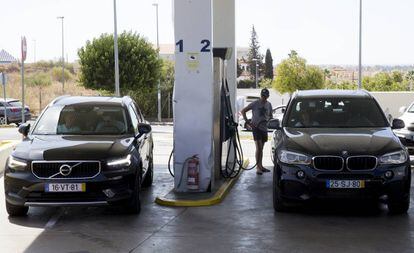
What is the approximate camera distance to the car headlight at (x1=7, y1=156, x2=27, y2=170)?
25.4 feet

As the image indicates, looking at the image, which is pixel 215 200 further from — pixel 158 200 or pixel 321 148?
pixel 321 148

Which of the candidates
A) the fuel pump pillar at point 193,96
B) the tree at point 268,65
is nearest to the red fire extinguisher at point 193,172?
the fuel pump pillar at point 193,96

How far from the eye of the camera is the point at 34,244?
269 inches

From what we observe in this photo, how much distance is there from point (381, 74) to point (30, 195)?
55.7 meters

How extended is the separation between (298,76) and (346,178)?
44.5 m

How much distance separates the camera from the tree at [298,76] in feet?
168

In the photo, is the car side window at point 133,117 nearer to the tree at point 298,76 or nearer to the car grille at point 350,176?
the car grille at point 350,176

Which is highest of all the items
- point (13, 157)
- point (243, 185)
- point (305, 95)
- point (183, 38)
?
point (183, 38)

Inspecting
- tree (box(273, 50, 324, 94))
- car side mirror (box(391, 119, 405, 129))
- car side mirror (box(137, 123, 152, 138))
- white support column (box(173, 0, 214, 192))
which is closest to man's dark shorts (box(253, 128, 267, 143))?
white support column (box(173, 0, 214, 192))

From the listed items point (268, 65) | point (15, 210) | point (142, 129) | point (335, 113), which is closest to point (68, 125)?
point (142, 129)

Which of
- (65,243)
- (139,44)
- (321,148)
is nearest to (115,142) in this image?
(65,243)

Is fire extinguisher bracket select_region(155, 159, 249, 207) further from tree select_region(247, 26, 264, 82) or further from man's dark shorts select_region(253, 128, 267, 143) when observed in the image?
tree select_region(247, 26, 264, 82)

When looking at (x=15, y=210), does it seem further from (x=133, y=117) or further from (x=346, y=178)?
(x=346, y=178)

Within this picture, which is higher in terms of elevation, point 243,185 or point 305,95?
point 305,95
